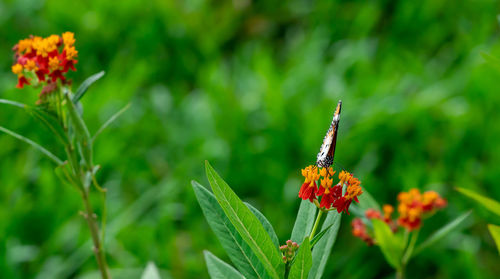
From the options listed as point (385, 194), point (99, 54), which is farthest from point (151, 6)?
point (385, 194)

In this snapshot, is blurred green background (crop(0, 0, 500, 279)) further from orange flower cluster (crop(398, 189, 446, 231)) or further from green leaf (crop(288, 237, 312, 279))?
green leaf (crop(288, 237, 312, 279))

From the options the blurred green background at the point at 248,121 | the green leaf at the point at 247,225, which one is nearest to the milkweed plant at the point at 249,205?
the green leaf at the point at 247,225

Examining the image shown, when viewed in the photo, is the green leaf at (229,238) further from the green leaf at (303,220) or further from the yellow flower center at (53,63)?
the yellow flower center at (53,63)

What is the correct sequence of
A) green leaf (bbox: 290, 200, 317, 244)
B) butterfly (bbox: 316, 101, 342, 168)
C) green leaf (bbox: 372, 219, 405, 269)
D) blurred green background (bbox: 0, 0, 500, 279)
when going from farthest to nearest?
blurred green background (bbox: 0, 0, 500, 279) → green leaf (bbox: 372, 219, 405, 269) → green leaf (bbox: 290, 200, 317, 244) → butterfly (bbox: 316, 101, 342, 168)

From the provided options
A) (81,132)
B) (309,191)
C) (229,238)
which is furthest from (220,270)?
(81,132)

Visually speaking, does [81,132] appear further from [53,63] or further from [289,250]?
[289,250]

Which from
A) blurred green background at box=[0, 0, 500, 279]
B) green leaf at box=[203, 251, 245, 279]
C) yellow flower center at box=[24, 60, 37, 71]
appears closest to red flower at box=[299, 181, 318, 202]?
green leaf at box=[203, 251, 245, 279]
